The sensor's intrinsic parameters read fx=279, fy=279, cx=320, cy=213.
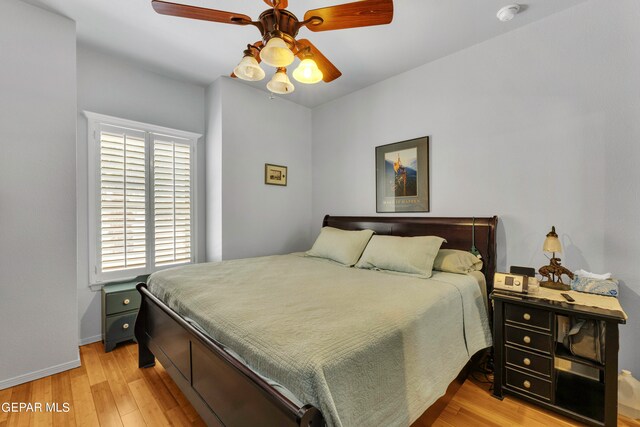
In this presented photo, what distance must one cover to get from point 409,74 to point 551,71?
1.27 meters

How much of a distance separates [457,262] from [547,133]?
1.24 metres

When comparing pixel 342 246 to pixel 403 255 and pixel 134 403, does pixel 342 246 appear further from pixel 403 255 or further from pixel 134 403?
pixel 134 403

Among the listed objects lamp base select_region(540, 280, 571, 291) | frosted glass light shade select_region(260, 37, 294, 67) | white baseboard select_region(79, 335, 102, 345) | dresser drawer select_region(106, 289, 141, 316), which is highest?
frosted glass light shade select_region(260, 37, 294, 67)

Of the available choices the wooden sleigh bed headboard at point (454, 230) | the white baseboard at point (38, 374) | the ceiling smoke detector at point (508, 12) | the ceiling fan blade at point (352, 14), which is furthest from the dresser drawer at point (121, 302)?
the ceiling smoke detector at point (508, 12)

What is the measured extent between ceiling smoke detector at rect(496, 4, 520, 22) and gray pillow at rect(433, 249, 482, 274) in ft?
6.16

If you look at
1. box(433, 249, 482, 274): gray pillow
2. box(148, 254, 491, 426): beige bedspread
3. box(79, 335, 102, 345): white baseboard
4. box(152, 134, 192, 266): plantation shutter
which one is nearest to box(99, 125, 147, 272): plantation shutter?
box(152, 134, 192, 266): plantation shutter

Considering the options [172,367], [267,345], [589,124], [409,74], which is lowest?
[172,367]

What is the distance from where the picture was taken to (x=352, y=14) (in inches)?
57.1

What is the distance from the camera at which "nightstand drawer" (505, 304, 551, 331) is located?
1791 millimetres

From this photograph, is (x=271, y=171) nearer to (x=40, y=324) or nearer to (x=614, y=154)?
(x=40, y=324)

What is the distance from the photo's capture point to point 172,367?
1.86m

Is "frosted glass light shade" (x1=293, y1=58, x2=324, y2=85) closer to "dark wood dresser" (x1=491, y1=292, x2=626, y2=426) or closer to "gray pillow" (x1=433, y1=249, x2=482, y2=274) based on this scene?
"gray pillow" (x1=433, y1=249, x2=482, y2=274)

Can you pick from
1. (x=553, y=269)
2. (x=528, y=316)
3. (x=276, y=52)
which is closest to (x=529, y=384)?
(x=528, y=316)

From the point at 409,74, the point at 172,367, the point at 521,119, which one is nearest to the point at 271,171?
the point at 409,74
